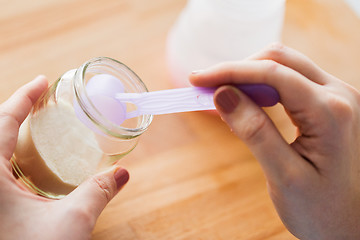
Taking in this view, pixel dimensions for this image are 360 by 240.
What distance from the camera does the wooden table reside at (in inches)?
23.2

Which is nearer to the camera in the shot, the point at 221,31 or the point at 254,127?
Result: the point at 254,127

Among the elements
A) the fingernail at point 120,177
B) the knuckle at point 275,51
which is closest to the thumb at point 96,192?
the fingernail at point 120,177

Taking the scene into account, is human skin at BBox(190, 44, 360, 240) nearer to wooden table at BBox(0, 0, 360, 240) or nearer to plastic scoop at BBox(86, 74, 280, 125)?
plastic scoop at BBox(86, 74, 280, 125)

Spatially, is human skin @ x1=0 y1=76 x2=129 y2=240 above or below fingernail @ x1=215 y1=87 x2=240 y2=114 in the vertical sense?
below

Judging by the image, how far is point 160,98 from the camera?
0.46m

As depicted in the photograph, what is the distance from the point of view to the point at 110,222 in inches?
22.5

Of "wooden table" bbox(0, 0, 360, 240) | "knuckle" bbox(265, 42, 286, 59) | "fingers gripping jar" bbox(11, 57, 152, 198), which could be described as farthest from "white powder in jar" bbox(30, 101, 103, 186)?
"knuckle" bbox(265, 42, 286, 59)

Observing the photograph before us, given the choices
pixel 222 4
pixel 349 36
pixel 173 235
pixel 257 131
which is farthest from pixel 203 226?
pixel 349 36

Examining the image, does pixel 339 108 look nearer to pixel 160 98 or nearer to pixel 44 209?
pixel 160 98

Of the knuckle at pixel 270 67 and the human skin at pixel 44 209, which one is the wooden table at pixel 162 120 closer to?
the human skin at pixel 44 209

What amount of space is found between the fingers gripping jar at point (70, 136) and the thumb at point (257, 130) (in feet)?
0.32

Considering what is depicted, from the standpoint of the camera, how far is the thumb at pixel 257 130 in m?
0.43

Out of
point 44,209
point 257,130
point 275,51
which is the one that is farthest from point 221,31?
point 44,209

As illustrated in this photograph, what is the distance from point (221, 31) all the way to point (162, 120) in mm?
165
